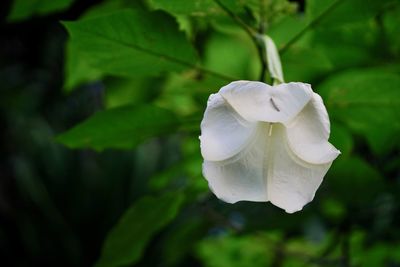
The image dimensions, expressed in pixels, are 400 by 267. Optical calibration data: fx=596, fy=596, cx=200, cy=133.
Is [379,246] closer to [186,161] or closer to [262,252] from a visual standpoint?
[262,252]

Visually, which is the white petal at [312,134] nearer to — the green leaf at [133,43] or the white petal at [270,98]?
the white petal at [270,98]

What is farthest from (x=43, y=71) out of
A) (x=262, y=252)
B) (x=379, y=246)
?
(x=379, y=246)

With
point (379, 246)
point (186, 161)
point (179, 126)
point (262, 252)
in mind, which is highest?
point (179, 126)

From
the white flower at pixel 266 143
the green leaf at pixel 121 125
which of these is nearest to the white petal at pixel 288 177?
the white flower at pixel 266 143

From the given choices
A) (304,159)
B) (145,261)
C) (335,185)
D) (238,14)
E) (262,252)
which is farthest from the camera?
(145,261)

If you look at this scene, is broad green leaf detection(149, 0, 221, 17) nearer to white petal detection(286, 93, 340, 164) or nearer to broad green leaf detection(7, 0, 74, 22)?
white petal detection(286, 93, 340, 164)

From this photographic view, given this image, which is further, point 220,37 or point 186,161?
point 220,37

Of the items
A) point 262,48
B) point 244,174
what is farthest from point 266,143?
point 262,48
